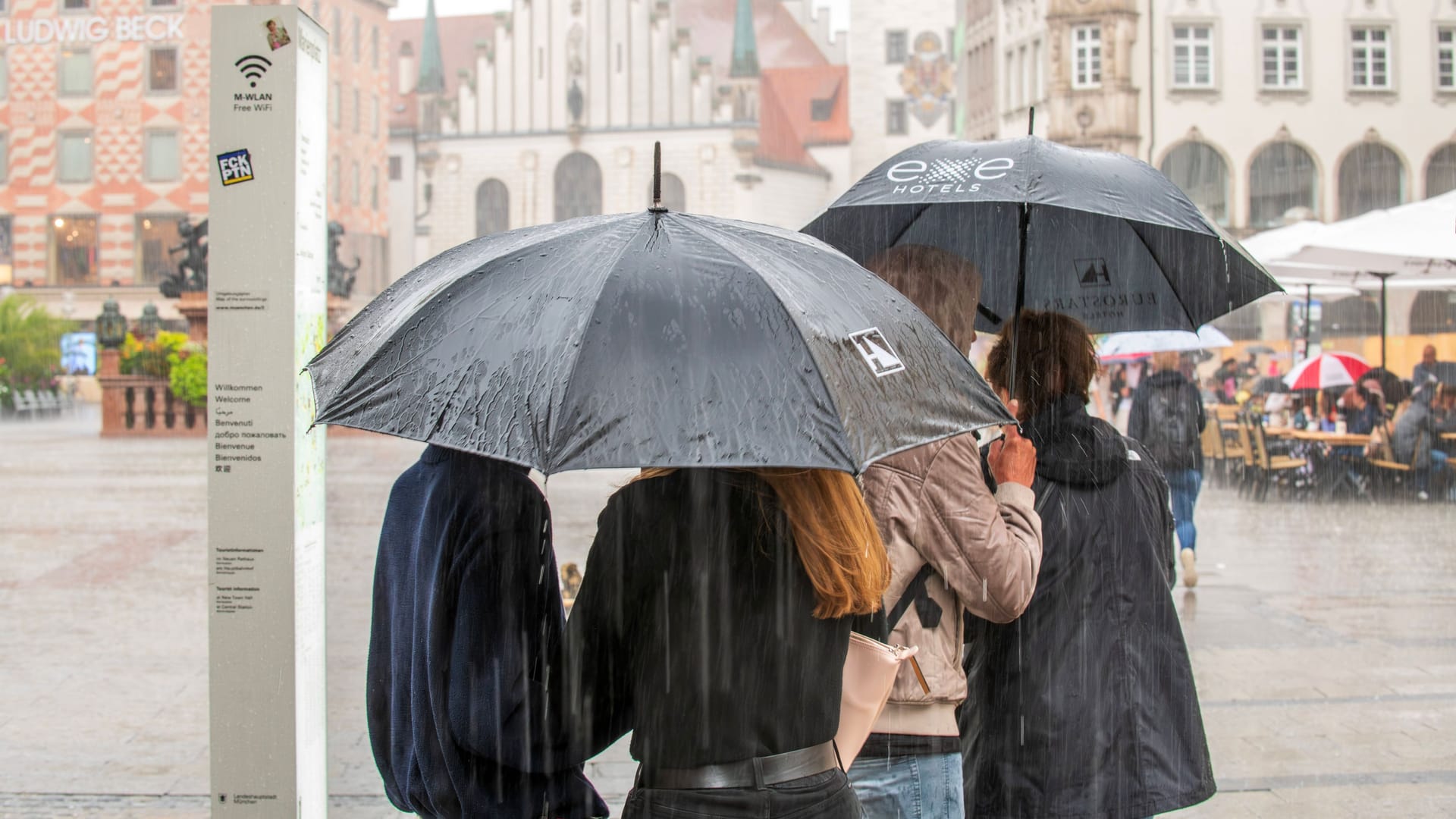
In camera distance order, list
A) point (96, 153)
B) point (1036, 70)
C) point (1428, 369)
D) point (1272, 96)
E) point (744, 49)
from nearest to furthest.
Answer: point (1428, 369), point (1272, 96), point (1036, 70), point (96, 153), point (744, 49)

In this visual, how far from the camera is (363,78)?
205 feet

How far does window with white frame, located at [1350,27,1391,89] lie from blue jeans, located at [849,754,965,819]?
46.8 metres

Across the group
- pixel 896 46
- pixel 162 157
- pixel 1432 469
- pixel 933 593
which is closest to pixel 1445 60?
pixel 896 46

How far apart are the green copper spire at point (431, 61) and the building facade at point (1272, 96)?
3727 cm

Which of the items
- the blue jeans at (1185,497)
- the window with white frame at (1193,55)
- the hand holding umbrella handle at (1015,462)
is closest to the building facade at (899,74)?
the window with white frame at (1193,55)

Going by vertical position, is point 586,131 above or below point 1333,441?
above

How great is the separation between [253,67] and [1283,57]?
45909 mm

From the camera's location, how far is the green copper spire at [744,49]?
69.4 m

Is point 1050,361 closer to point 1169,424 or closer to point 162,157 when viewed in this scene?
point 1169,424

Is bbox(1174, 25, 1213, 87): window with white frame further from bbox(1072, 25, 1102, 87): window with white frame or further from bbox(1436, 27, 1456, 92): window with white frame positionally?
bbox(1436, 27, 1456, 92): window with white frame

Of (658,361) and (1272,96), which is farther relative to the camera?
(1272,96)

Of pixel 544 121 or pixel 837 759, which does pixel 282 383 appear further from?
pixel 544 121

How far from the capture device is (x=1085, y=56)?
44781 millimetres

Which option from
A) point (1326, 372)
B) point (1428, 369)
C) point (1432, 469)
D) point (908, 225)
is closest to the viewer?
point (908, 225)
